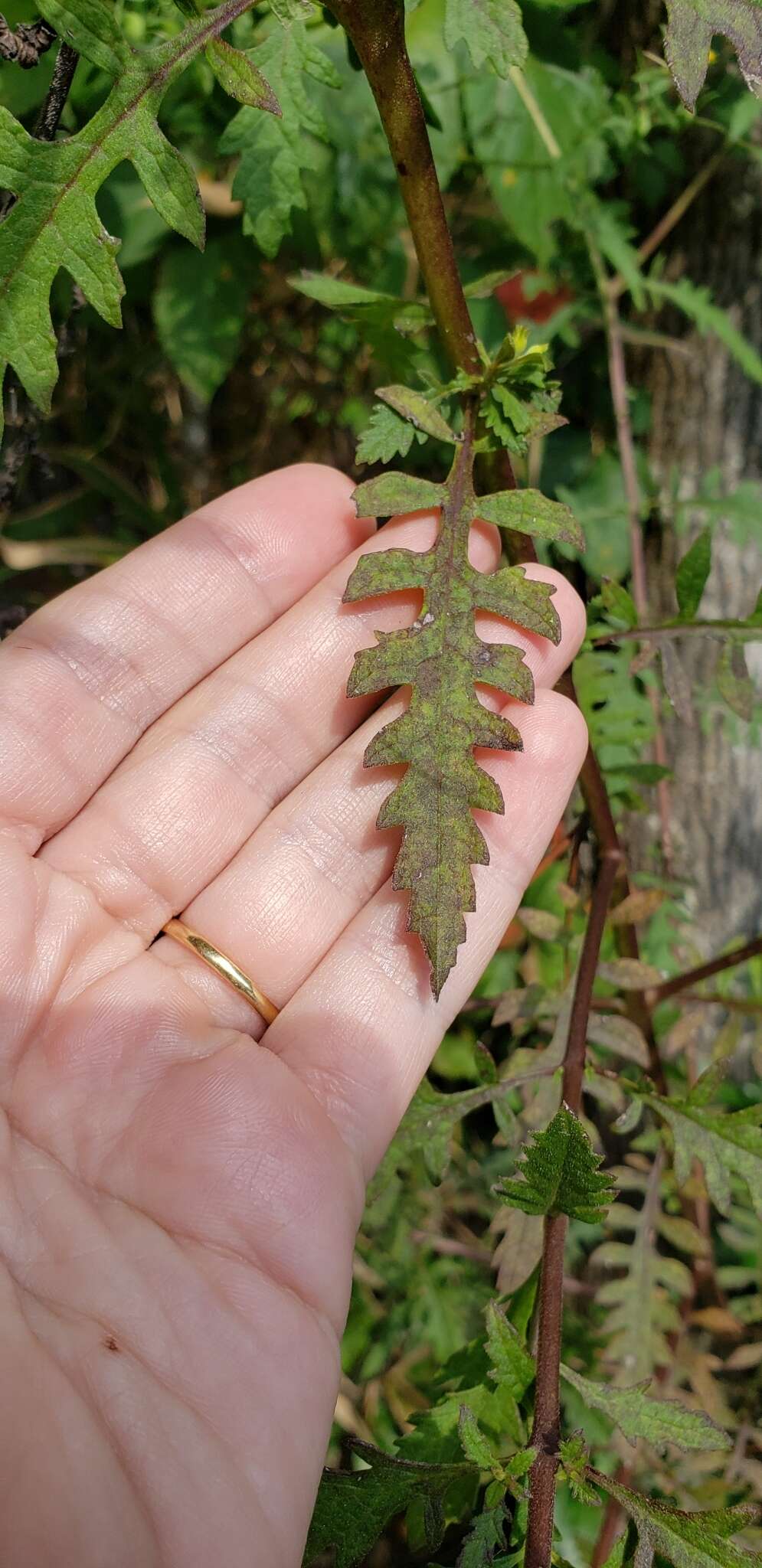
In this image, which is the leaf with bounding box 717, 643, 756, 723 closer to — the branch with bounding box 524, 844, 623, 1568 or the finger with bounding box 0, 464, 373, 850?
the branch with bounding box 524, 844, 623, 1568

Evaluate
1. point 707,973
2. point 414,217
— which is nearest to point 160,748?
point 414,217

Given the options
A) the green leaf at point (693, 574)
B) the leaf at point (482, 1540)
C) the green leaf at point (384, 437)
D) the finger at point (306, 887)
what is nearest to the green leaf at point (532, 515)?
the green leaf at point (384, 437)

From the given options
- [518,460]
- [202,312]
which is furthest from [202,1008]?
[518,460]

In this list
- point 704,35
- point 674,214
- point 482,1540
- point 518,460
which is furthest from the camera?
point 518,460

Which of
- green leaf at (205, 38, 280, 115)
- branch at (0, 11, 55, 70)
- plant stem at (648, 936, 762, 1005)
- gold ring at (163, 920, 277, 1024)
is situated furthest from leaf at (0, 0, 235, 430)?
plant stem at (648, 936, 762, 1005)

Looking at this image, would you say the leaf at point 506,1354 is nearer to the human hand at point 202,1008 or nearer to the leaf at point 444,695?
the human hand at point 202,1008

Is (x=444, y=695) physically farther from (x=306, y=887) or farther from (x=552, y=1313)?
(x=552, y=1313)

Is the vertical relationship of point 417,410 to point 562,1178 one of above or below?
above
